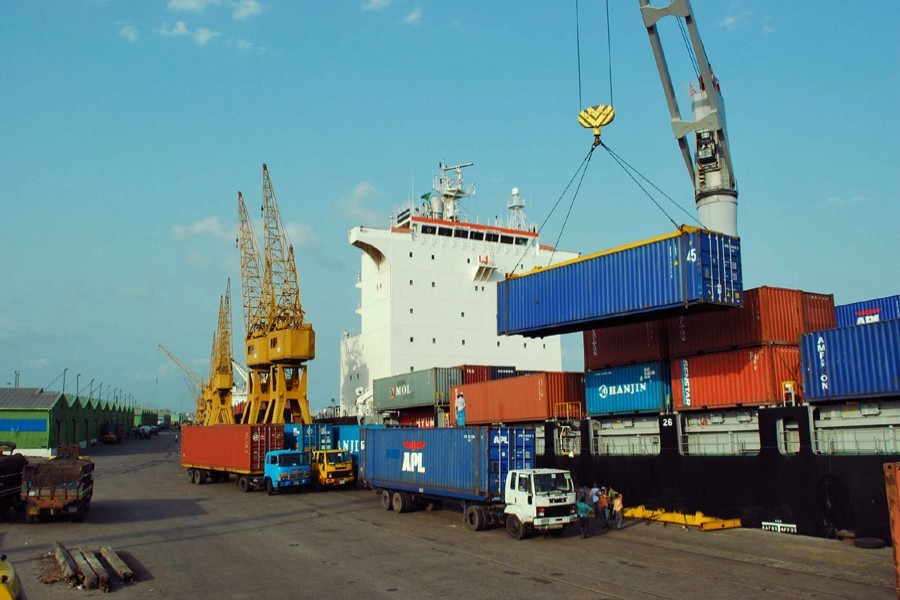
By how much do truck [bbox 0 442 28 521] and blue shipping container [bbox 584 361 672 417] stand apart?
20664 mm

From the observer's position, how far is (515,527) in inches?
755

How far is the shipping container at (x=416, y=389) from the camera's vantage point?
3722 cm

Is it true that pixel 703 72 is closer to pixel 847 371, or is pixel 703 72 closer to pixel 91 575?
pixel 847 371

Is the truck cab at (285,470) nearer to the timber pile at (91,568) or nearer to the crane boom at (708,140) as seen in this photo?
the timber pile at (91,568)

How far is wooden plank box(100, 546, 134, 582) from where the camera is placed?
14.5m

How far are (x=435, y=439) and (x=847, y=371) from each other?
12.3 meters

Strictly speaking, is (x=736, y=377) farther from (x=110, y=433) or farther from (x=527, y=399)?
(x=110, y=433)

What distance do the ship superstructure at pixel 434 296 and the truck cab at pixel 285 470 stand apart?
14372mm

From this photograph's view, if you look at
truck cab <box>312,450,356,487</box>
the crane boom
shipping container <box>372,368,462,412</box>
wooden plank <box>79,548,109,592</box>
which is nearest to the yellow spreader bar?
the crane boom

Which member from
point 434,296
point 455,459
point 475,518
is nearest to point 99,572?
point 475,518

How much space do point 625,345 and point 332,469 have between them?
15408mm

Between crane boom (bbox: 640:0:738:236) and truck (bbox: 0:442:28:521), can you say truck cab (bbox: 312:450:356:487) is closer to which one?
truck (bbox: 0:442:28:521)

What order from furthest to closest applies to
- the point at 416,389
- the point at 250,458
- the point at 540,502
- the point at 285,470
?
the point at 416,389 < the point at 250,458 < the point at 285,470 < the point at 540,502

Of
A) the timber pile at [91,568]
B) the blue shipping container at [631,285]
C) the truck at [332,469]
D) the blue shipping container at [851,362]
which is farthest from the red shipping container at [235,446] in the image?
the blue shipping container at [851,362]
